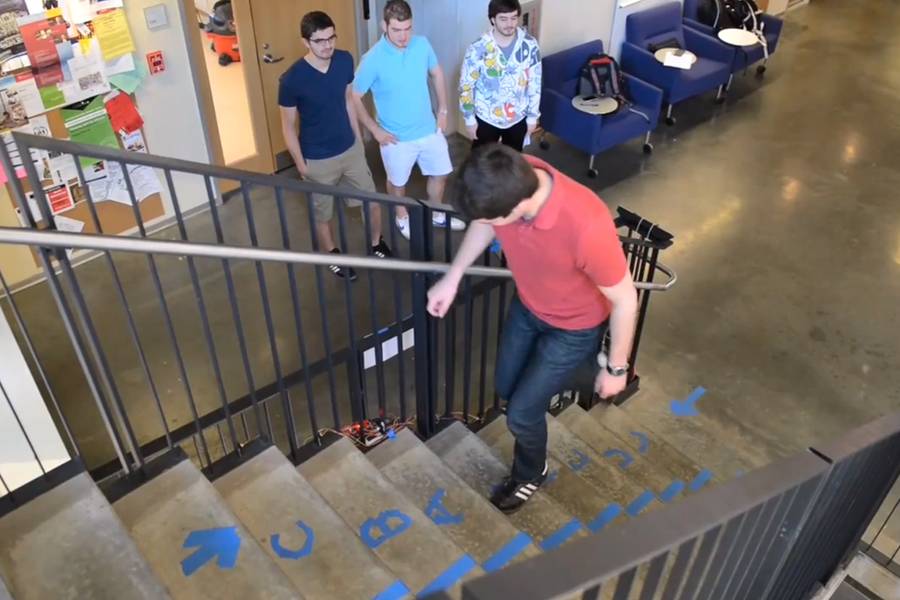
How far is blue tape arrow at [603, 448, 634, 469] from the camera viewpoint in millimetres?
3729

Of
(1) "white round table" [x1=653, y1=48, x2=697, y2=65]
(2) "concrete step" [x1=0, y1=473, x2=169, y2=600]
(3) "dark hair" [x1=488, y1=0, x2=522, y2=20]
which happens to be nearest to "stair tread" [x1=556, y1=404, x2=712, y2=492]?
(2) "concrete step" [x1=0, y1=473, x2=169, y2=600]

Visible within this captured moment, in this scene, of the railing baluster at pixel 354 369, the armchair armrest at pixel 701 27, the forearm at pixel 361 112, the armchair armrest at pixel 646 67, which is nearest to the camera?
the railing baluster at pixel 354 369

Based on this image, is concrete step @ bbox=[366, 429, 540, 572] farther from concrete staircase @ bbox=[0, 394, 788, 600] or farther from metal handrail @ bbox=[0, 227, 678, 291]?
metal handrail @ bbox=[0, 227, 678, 291]

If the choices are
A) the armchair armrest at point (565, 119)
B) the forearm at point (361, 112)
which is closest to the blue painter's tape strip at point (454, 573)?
the forearm at point (361, 112)

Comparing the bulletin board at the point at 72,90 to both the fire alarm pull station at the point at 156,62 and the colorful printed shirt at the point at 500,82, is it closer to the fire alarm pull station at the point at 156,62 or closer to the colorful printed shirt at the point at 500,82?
the fire alarm pull station at the point at 156,62

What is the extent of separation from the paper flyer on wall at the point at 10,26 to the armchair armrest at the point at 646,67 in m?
4.98

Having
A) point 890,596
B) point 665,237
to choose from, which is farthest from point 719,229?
point 890,596

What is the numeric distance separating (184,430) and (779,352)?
3649 millimetres

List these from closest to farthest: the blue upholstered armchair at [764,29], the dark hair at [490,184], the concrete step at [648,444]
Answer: the dark hair at [490,184] → the concrete step at [648,444] → the blue upholstered armchair at [764,29]

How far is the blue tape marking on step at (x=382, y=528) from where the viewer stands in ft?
8.69

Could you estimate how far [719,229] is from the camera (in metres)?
5.98

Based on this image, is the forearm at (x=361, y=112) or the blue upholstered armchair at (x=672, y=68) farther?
the blue upholstered armchair at (x=672, y=68)

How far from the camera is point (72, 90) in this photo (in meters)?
4.72

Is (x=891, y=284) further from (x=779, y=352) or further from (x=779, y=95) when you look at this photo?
(x=779, y=95)
